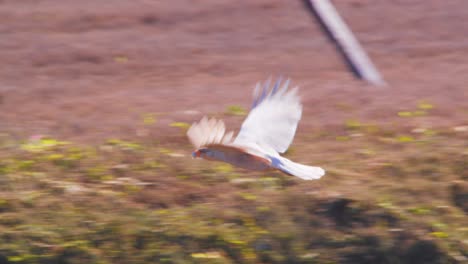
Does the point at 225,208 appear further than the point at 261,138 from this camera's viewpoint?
Yes

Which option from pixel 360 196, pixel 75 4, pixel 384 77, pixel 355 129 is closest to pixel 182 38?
pixel 75 4

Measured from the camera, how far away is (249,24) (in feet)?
29.6

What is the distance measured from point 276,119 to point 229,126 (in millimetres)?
1558

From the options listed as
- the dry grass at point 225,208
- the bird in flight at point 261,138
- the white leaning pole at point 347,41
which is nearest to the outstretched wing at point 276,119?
the bird in flight at point 261,138

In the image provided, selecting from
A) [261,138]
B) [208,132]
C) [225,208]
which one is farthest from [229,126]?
[208,132]

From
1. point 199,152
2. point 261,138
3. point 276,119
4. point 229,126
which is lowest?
point 199,152

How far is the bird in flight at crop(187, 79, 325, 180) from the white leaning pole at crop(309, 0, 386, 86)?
113 inches

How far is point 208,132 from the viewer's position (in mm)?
4324

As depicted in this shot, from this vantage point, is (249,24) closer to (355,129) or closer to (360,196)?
(355,129)

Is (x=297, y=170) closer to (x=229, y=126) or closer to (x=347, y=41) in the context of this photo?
(x=229, y=126)

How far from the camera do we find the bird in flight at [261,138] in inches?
172

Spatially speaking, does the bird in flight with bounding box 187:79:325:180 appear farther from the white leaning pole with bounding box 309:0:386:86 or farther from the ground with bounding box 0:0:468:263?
the white leaning pole with bounding box 309:0:386:86

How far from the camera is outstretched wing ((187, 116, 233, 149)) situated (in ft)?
14.1

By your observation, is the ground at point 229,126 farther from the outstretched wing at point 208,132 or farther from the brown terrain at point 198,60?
the outstretched wing at point 208,132
